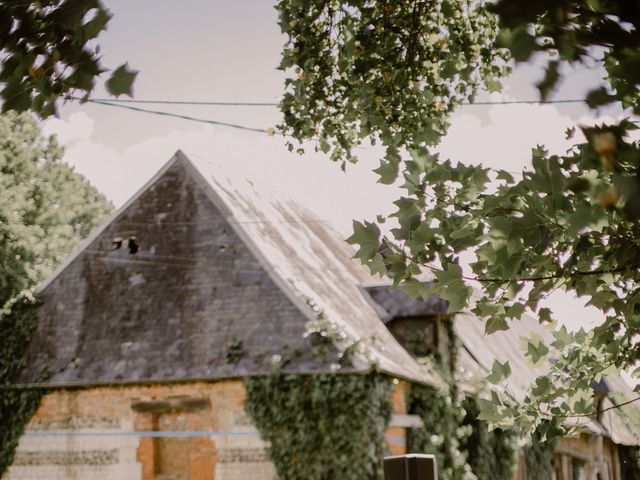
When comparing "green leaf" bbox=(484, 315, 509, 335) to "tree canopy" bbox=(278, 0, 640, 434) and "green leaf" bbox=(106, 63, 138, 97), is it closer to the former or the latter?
"tree canopy" bbox=(278, 0, 640, 434)

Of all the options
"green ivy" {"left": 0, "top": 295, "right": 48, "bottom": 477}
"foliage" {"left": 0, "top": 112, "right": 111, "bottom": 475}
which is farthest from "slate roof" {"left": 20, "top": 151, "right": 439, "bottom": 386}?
"foliage" {"left": 0, "top": 112, "right": 111, "bottom": 475}

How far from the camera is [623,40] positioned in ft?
5.35

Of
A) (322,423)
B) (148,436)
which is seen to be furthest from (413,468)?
(148,436)

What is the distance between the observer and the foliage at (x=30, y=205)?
76.4 feet

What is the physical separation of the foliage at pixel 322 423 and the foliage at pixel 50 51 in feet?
32.8

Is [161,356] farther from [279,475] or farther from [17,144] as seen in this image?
[17,144]

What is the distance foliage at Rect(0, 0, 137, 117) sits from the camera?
92.0 inches

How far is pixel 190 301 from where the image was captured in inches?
542

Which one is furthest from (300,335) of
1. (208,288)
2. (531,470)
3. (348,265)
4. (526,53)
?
(526,53)

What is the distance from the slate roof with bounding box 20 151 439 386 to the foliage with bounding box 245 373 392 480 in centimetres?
33

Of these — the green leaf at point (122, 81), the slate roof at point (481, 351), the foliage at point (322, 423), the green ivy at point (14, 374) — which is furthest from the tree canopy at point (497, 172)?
the green ivy at point (14, 374)

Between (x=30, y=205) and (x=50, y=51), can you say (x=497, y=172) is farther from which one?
(x=30, y=205)

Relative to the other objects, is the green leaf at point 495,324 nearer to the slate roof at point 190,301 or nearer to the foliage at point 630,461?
the slate roof at point 190,301

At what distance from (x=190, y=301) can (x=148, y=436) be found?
252 cm
